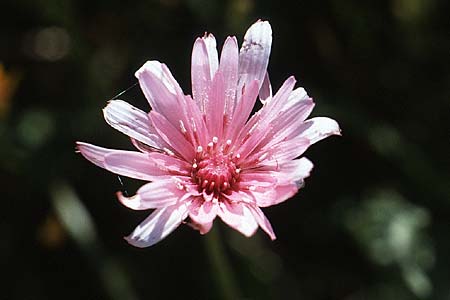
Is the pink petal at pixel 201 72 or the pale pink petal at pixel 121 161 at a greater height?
the pink petal at pixel 201 72

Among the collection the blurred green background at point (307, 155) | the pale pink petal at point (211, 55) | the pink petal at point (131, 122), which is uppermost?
the pale pink petal at point (211, 55)

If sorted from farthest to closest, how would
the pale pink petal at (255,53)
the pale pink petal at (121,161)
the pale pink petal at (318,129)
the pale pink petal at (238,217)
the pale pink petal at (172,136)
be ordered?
1. the pale pink petal at (255,53)
2. the pale pink petal at (172,136)
3. the pale pink petal at (318,129)
4. the pale pink petal at (121,161)
5. the pale pink petal at (238,217)

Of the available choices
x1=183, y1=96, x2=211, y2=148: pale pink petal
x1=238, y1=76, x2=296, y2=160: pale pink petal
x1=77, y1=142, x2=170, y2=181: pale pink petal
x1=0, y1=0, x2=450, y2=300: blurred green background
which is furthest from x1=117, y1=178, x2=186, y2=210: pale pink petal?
x1=0, y1=0, x2=450, y2=300: blurred green background

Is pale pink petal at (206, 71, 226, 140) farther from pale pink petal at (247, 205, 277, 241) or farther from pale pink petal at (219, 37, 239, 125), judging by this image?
pale pink petal at (247, 205, 277, 241)

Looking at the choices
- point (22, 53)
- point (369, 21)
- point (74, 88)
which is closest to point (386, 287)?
point (369, 21)

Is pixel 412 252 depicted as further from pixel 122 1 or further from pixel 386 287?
pixel 122 1

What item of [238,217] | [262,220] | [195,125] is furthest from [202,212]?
[195,125]

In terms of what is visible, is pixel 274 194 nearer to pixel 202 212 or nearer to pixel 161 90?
pixel 202 212

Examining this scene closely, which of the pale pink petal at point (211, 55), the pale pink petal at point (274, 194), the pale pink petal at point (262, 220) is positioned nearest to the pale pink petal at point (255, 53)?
the pale pink petal at point (211, 55)

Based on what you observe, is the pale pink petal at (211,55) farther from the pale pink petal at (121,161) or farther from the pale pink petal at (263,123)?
the pale pink petal at (121,161)
